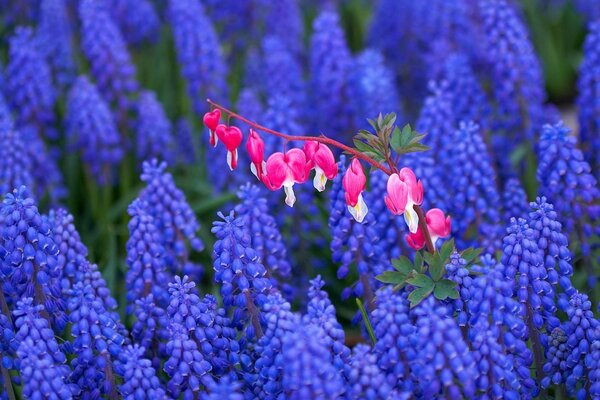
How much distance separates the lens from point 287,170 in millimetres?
3803

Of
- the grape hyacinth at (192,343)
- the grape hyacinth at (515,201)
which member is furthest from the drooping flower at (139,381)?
the grape hyacinth at (515,201)

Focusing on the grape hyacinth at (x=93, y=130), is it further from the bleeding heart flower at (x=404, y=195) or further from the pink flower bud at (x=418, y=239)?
the bleeding heart flower at (x=404, y=195)

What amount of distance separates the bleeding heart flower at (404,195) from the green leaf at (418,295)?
29 centimetres

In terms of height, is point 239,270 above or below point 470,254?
above

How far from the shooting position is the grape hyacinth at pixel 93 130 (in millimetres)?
6586

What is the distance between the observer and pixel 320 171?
3.92 meters

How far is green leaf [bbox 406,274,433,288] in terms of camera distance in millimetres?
3877

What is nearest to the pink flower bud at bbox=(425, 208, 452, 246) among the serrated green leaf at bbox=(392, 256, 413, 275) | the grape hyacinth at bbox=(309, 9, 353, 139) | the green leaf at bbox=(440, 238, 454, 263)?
the green leaf at bbox=(440, 238, 454, 263)

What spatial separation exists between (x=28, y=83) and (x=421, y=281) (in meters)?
4.07

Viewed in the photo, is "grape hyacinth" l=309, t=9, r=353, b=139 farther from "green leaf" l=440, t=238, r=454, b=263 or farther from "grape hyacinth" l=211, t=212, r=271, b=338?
"green leaf" l=440, t=238, r=454, b=263

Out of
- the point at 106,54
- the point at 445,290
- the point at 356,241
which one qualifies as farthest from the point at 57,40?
the point at 445,290

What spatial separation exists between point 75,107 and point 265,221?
2648mm

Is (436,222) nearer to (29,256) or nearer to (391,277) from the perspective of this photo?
(391,277)

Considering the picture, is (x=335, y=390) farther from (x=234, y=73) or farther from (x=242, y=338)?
(x=234, y=73)
